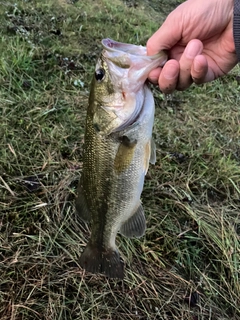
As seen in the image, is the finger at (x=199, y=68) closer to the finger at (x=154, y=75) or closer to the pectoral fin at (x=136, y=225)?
the finger at (x=154, y=75)

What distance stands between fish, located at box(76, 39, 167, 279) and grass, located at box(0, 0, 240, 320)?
0.71m

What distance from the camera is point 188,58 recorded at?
6.15 ft

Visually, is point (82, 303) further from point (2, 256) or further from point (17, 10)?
point (17, 10)

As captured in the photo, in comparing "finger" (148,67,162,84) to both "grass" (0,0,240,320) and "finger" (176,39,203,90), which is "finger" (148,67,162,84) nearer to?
"finger" (176,39,203,90)

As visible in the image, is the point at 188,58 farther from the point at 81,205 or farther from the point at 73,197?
the point at 73,197

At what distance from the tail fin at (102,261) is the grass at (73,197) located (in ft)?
1.64

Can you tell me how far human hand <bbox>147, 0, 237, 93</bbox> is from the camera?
6.19 ft

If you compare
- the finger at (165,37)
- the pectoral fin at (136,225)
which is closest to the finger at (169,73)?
the finger at (165,37)

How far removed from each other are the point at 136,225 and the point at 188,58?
81cm

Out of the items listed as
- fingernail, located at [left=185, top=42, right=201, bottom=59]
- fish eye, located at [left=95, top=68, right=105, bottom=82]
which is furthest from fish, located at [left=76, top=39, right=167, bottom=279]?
fingernail, located at [left=185, top=42, right=201, bottom=59]

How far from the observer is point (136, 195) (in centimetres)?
199

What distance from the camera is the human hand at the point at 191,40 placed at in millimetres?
1886

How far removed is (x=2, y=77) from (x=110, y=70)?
2.24m

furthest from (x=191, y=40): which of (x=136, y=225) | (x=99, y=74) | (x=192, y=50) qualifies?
(x=136, y=225)
